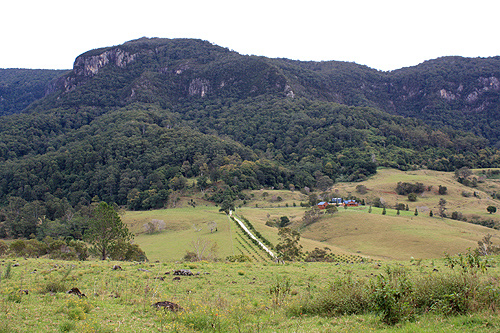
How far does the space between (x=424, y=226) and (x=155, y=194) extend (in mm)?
60161

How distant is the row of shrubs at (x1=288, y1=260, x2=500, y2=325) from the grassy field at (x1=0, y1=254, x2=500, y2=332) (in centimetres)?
17

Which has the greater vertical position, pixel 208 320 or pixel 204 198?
pixel 208 320

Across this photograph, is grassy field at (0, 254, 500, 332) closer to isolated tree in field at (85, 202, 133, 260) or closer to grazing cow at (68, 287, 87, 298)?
grazing cow at (68, 287, 87, 298)

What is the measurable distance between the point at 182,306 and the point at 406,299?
648 cm

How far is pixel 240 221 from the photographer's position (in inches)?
2130

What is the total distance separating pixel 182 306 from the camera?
10070 millimetres

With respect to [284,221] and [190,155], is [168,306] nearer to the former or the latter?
[284,221]

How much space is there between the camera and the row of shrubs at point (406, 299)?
855cm

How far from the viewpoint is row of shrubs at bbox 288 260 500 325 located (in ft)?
28.0

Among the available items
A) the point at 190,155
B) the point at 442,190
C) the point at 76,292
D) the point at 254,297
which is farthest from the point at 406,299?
the point at 190,155

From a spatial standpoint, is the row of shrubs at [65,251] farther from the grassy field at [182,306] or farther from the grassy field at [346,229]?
the grassy field at [182,306]

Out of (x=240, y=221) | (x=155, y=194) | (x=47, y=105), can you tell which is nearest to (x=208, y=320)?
(x=240, y=221)

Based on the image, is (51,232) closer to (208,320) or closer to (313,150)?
(208,320)

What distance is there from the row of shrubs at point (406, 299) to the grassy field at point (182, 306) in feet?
0.55
